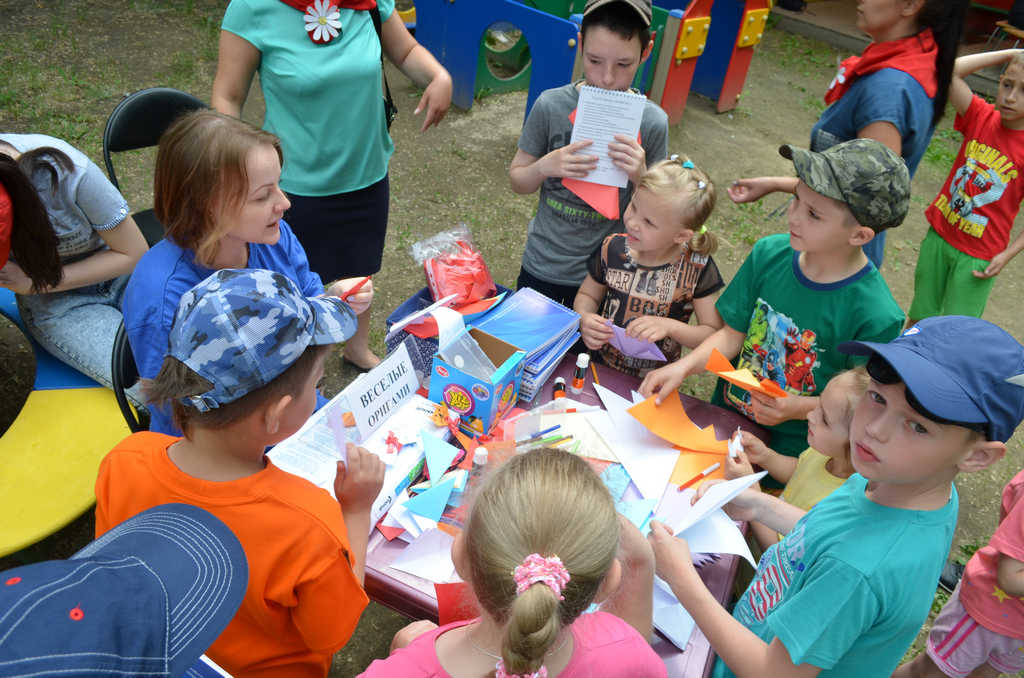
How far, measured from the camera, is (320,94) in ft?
8.18

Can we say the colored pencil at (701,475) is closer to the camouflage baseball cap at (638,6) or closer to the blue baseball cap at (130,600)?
the blue baseball cap at (130,600)

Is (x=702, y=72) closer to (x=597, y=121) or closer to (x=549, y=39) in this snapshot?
(x=549, y=39)

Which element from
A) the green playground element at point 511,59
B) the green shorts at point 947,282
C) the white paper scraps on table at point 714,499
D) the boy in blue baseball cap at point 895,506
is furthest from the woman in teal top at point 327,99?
the green playground element at point 511,59

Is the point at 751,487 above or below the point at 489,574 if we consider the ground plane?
below

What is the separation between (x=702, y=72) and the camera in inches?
273

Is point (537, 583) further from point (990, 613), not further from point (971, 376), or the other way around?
point (990, 613)

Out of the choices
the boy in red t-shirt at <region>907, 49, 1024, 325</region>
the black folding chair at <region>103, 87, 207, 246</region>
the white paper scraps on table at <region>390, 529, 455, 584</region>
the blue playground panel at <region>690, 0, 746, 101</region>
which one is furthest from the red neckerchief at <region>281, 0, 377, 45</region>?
the blue playground panel at <region>690, 0, 746, 101</region>

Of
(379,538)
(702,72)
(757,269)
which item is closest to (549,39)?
(702,72)

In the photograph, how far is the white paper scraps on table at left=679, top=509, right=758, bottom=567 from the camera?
5.30 ft

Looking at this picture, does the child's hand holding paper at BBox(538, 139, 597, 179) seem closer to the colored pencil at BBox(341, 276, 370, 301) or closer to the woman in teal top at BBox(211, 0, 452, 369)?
the woman in teal top at BBox(211, 0, 452, 369)

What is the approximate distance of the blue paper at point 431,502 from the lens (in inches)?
65.1

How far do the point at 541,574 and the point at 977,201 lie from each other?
10.7 feet

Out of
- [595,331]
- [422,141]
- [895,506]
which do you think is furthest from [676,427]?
[422,141]

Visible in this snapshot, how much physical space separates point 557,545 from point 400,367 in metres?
1.04
